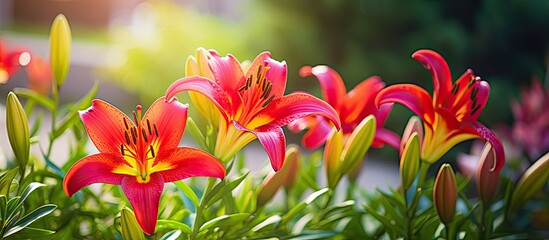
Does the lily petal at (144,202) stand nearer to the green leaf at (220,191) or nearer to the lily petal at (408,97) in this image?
the green leaf at (220,191)

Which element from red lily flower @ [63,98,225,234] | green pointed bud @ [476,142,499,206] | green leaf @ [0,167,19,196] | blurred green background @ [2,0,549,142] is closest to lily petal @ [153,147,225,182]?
red lily flower @ [63,98,225,234]

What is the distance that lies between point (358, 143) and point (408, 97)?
0.22 ft

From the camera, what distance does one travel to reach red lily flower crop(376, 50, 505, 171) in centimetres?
50

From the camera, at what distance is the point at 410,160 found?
53 centimetres

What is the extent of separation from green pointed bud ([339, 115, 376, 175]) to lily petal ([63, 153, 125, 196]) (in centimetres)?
19

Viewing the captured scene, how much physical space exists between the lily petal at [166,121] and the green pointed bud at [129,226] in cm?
5

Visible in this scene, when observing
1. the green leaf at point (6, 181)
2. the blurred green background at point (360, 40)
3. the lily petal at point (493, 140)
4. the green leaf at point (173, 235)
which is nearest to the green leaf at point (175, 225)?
the green leaf at point (173, 235)

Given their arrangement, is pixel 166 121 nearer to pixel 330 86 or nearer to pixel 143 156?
pixel 143 156

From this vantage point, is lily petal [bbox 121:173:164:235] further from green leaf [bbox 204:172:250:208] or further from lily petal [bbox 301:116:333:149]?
lily petal [bbox 301:116:333:149]

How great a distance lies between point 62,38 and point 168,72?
3997 mm

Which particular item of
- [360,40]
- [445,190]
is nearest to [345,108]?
[445,190]

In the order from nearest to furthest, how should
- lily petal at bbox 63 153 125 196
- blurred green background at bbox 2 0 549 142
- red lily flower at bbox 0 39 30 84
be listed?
1. lily petal at bbox 63 153 125 196
2. red lily flower at bbox 0 39 30 84
3. blurred green background at bbox 2 0 549 142

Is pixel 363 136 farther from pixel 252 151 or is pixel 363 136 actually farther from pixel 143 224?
pixel 252 151

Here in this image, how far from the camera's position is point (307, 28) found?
4.03m
